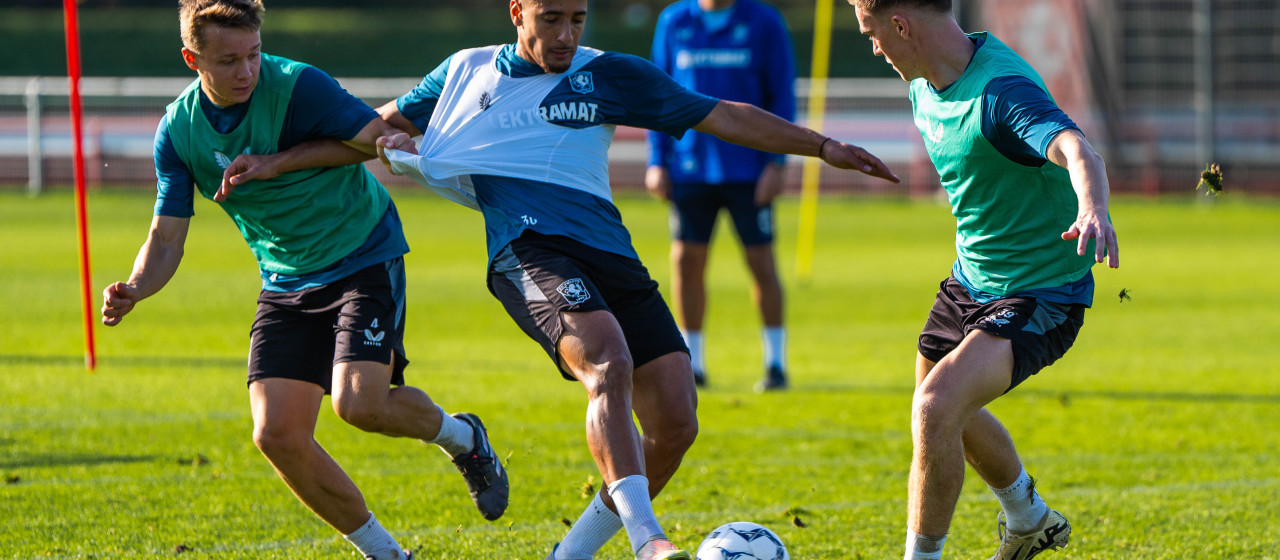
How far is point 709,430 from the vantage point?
7234mm

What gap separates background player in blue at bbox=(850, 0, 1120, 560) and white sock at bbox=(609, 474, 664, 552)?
813 mm

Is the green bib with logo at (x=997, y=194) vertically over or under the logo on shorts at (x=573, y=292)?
over

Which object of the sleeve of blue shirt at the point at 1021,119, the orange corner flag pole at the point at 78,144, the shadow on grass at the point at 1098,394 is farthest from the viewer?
the shadow on grass at the point at 1098,394

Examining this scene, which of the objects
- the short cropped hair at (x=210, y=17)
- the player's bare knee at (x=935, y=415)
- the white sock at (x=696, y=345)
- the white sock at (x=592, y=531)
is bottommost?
the white sock at (x=696, y=345)

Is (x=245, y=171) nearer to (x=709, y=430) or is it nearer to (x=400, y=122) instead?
(x=400, y=122)

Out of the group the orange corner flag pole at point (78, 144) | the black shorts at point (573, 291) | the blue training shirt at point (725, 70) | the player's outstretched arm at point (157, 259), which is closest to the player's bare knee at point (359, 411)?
the black shorts at point (573, 291)

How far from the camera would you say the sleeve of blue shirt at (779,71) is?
854 centimetres

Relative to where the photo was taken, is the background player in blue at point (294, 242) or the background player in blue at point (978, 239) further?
the background player in blue at point (294, 242)

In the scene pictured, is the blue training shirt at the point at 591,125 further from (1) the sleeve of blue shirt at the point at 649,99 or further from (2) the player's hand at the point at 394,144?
(2) the player's hand at the point at 394,144

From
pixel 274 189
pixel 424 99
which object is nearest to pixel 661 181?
pixel 424 99

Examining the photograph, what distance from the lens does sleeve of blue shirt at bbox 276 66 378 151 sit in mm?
4609

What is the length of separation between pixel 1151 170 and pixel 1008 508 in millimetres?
20049

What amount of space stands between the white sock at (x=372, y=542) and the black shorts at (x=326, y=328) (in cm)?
50

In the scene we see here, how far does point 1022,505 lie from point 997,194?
3.46 feet
